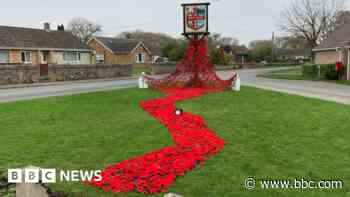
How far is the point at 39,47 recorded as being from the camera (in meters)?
33.8

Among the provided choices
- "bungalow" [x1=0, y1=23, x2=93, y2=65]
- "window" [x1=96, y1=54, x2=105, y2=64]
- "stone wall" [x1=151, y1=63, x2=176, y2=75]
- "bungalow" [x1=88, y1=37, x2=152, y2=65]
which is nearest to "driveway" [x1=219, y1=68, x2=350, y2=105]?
"stone wall" [x1=151, y1=63, x2=176, y2=75]

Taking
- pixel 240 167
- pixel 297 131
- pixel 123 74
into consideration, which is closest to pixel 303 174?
pixel 240 167

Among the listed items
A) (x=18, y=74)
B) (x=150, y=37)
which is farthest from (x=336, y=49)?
(x=150, y=37)

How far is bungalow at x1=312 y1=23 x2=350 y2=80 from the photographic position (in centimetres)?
2362

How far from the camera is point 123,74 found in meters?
Result: 31.5

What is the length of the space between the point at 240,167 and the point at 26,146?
392 cm

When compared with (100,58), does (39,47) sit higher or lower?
higher

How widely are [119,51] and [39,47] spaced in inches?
711

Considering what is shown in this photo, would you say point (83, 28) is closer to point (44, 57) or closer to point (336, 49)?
point (44, 57)

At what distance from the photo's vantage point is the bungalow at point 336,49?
77.5 ft

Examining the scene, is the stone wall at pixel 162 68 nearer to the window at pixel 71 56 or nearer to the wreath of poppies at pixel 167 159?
the window at pixel 71 56

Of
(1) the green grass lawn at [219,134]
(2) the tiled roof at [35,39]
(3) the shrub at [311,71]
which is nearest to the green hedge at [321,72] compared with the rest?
(3) the shrub at [311,71]

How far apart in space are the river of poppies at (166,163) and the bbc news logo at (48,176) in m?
0.18

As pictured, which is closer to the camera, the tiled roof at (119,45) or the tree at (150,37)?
the tiled roof at (119,45)
